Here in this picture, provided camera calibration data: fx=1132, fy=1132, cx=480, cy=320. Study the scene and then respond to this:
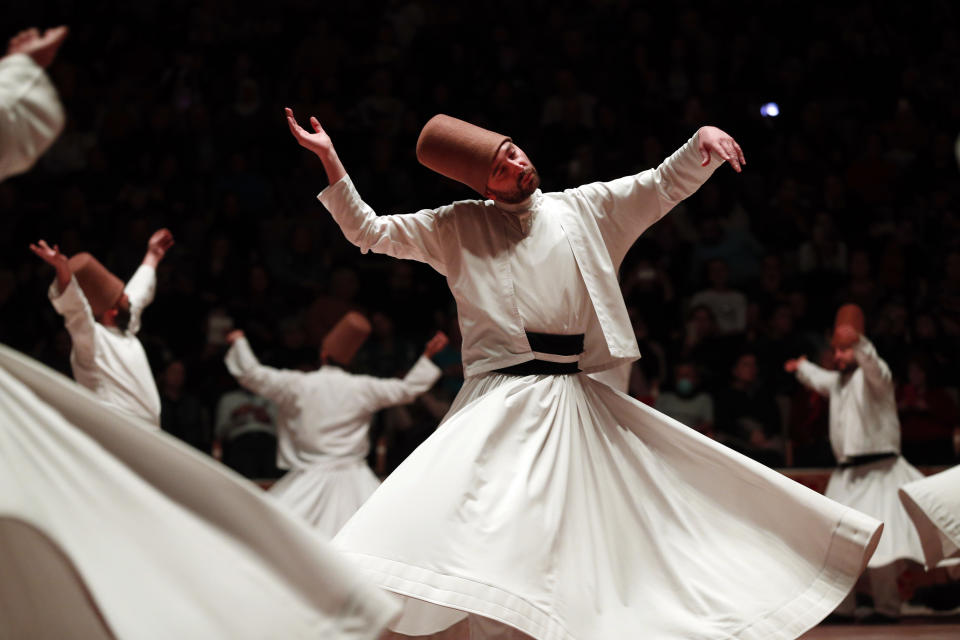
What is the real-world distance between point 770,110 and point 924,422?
3462mm

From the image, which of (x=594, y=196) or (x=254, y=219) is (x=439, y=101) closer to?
(x=254, y=219)

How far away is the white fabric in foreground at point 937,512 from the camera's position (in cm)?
440

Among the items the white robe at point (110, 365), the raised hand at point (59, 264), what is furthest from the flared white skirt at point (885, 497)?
the raised hand at point (59, 264)

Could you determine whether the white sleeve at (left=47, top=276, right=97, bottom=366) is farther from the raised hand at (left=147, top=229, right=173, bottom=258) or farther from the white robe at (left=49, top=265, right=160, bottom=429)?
the raised hand at (left=147, top=229, right=173, bottom=258)

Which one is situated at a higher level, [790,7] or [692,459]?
[790,7]

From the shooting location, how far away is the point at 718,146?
3.83 metres

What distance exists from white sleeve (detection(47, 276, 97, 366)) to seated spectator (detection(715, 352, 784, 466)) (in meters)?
4.18

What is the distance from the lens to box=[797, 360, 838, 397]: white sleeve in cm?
729

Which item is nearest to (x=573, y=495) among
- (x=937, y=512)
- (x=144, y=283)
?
(x=937, y=512)

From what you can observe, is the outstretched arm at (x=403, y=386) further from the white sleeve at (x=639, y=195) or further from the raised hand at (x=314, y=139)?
the raised hand at (x=314, y=139)

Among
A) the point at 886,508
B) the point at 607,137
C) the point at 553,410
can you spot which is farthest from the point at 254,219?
the point at 553,410

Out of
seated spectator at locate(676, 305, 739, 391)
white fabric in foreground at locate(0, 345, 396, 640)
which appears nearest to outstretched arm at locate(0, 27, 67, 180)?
white fabric in foreground at locate(0, 345, 396, 640)

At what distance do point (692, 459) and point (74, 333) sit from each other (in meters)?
3.30

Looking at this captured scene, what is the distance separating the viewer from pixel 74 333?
5613 millimetres
